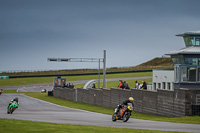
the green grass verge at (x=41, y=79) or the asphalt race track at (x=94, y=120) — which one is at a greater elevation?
the green grass verge at (x=41, y=79)

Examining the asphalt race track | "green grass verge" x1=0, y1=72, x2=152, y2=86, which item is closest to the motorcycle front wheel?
the asphalt race track

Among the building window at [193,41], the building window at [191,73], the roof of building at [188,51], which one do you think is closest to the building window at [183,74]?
the building window at [191,73]

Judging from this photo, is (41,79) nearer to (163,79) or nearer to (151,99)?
(163,79)

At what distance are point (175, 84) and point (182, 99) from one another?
723 inches

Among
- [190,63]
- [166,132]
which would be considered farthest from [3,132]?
[190,63]

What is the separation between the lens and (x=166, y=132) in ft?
56.0

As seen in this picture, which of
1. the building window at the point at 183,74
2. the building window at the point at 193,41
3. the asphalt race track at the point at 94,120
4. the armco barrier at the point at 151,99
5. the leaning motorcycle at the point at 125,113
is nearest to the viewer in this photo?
the asphalt race track at the point at 94,120

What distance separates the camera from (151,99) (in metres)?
33.5

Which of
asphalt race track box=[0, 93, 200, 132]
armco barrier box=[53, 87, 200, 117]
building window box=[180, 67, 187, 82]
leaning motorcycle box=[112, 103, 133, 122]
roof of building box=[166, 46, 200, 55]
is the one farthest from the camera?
roof of building box=[166, 46, 200, 55]

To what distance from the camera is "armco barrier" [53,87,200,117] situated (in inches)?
1083

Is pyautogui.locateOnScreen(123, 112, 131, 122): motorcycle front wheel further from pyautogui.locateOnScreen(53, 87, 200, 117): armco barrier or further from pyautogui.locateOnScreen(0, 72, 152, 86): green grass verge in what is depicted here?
pyautogui.locateOnScreen(0, 72, 152, 86): green grass verge

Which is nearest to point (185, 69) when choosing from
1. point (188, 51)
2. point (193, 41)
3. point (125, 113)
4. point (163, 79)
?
point (188, 51)

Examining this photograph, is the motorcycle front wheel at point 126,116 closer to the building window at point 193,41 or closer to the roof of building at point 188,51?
the roof of building at point 188,51

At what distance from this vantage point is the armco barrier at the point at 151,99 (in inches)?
1083
